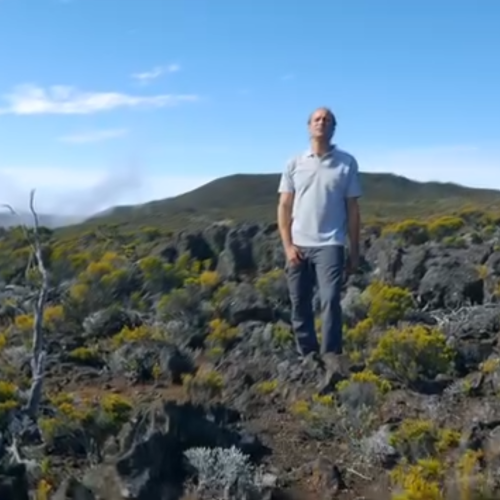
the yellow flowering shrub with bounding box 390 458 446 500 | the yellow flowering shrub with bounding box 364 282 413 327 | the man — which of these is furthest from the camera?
the yellow flowering shrub with bounding box 364 282 413 327

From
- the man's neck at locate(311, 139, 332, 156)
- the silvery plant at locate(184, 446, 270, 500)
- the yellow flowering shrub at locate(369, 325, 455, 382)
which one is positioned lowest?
the silvery plant at locate(184, 446, 270, 500)

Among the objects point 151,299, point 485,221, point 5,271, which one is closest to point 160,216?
point 485,221

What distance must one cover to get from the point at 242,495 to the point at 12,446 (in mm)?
1411

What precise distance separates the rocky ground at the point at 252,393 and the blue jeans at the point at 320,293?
217mm

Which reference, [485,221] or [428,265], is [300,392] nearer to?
[428,265]

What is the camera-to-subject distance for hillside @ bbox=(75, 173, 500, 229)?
146 feet

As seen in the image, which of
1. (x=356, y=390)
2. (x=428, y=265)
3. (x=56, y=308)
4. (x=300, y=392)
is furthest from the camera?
(x=428, y=265)

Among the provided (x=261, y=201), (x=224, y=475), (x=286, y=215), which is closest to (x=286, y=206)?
(x=286, y=215)

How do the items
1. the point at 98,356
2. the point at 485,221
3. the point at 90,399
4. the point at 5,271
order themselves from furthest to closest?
the point at 485,221 → the point at 5,271 → the point at 98,356 → the point at 90,399

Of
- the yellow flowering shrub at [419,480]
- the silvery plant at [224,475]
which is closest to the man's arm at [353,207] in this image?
A: the yellow flowering shrub at [419,480]

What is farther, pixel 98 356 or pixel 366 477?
pixel 98 356

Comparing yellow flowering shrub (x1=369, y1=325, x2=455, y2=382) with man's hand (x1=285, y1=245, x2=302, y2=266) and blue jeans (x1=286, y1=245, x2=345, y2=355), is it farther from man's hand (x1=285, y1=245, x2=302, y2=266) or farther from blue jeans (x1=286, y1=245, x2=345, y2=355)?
man's hand (x1=285, y1=245, x2=302, y2=266)

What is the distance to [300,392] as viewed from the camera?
6.88m

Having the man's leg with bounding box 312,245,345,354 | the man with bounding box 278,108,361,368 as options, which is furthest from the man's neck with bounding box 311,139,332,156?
the man's leg with bounding box 312,245,345,354
